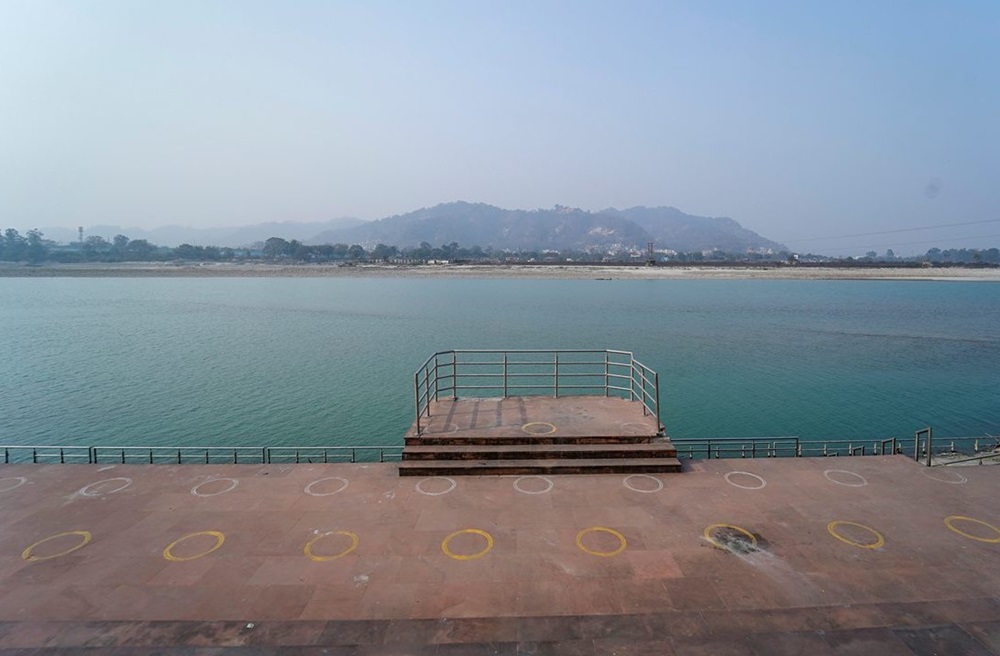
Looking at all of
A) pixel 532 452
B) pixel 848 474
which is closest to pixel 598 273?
pixel 848 474

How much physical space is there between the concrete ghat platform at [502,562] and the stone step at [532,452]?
1.73 feet

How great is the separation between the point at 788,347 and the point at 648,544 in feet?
139

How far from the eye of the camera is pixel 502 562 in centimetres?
732

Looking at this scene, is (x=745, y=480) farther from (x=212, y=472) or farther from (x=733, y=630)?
(x=212, y=472)

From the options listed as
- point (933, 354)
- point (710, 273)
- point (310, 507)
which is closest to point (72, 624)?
point (310, 507)

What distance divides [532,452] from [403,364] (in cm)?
2682

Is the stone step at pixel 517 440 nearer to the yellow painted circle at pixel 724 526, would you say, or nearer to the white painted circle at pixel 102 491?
the yellow painted circle at pixel 724 526

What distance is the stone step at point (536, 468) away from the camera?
1005 centimetres

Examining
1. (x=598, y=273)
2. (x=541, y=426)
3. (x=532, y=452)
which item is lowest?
(x=532, y=452)

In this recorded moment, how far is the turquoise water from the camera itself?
80.8ft

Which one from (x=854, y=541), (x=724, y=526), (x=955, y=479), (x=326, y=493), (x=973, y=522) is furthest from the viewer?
(x=955, y=479)

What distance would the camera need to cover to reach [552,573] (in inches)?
279

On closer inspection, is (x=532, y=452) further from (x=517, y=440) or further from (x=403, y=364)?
(x=403, y=364)

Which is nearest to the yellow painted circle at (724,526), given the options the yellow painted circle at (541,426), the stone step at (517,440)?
the stone step at (517,440)
